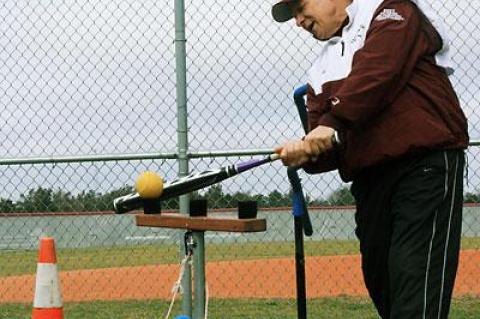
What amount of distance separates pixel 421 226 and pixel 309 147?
49 centimetres

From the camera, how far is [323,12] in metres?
3.59

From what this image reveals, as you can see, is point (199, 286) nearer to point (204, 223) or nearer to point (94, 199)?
point (204, 223)

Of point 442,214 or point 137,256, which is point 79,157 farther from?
point 137,256

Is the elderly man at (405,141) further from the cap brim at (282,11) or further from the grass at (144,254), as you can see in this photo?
the grass at (144,254)

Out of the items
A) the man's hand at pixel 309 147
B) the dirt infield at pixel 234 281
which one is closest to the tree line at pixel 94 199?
the man's hand at pixel 309 147

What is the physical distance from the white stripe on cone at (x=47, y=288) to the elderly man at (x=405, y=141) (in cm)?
190

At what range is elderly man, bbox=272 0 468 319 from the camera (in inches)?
125

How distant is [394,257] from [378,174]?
13.4 inches

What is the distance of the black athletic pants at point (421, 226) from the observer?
3166mm

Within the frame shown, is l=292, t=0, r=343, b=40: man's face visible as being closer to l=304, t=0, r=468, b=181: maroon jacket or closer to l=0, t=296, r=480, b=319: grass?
l=304, t=0, r=468, b=181: maroon jacket

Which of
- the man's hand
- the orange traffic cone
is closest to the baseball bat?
the man's hand

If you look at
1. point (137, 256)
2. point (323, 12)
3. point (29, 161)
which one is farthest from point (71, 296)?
point (137, 256)

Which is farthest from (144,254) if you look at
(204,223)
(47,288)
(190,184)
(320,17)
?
(320,17)

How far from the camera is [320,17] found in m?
3.61
